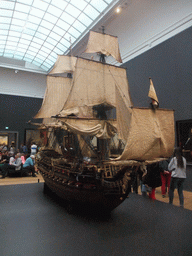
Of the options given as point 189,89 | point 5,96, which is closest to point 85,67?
point 189,89

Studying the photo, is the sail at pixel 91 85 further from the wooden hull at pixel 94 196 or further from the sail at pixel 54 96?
the wooden hull at pixel 94 196

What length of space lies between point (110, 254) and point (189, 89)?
798cm

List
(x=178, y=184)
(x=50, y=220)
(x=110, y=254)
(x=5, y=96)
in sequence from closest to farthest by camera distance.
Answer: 1. (x=110, y=254)
2. (x=50, y=220)
3. (x=178, y=184)
4. (x=5, y=96)

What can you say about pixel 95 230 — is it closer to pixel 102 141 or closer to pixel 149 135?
pixel 149 135

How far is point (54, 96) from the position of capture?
460 inches

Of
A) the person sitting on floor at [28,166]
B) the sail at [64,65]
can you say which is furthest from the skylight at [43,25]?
the person sitting on floor at [28,166]

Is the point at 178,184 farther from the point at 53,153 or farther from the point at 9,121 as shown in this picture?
the point at 9,121

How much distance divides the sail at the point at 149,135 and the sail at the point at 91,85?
416 cm

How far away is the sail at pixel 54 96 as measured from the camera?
11.5 metres

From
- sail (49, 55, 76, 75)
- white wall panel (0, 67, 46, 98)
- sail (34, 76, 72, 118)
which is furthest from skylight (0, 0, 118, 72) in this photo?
sail (34, 76, 72, 118)

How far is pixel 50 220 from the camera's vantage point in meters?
3.43

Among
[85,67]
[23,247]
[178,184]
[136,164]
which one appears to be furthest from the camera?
[85,67]

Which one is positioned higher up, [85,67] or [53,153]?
[85,67]

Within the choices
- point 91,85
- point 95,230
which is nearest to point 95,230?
point 95,230
